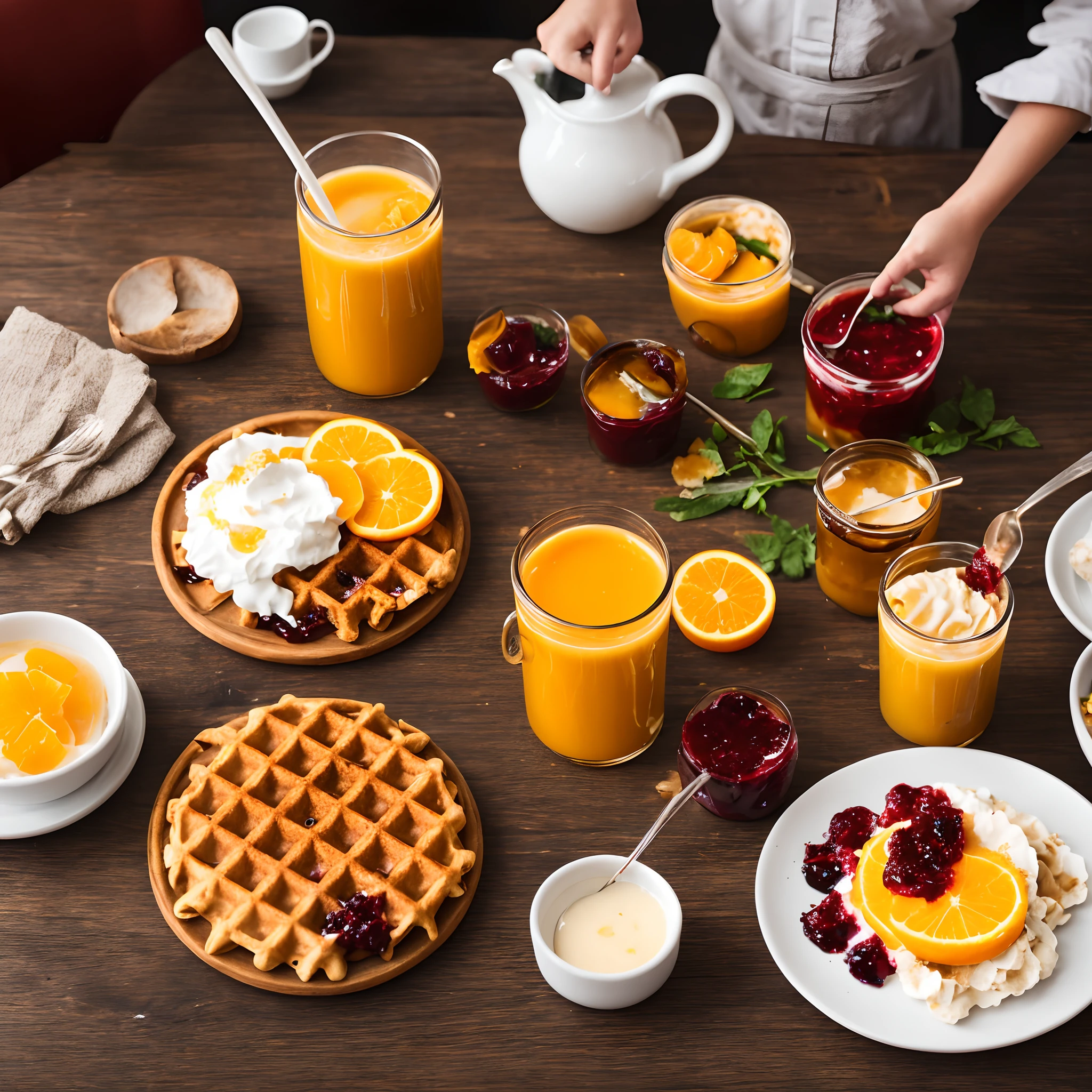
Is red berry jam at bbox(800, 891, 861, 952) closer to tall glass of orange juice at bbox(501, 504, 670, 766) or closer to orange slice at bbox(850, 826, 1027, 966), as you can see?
orange slice at bbox(850, 826, 1027, 966)

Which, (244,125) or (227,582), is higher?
(244,125)

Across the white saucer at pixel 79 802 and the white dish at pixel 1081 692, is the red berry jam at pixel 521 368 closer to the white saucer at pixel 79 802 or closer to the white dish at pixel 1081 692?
the white saucer at pixel 79 802

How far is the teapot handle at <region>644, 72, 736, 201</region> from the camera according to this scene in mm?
2182

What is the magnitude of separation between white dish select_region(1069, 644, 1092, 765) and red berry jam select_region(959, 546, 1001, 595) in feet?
0.60

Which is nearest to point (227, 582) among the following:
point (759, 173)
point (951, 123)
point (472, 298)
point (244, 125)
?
point (472, 298)

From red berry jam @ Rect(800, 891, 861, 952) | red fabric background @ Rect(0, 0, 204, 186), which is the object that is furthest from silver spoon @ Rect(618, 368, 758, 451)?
red fabric background @ Rect(0, 0, 204, 186)

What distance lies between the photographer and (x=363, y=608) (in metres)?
1.91

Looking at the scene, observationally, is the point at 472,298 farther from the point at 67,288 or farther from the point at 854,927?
the point at 854,927

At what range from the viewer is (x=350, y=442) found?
2.05 metres

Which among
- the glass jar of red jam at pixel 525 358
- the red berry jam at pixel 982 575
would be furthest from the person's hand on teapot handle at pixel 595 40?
the red berry jam at pixel 982 575

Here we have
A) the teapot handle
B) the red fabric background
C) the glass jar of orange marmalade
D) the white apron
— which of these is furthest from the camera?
the red fabric background

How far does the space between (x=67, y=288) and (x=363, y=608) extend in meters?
1.08

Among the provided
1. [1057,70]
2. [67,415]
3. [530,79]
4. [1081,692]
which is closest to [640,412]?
[530,79]

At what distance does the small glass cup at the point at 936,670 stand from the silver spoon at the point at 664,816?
35 centimetres
